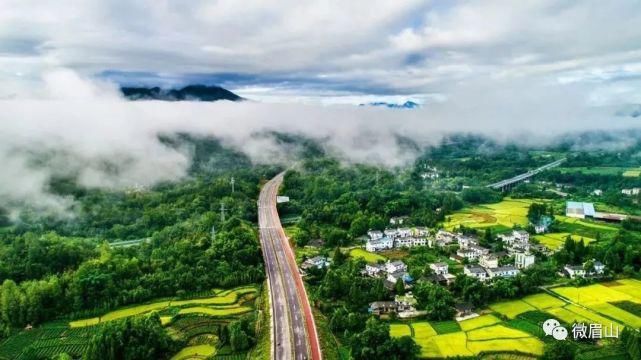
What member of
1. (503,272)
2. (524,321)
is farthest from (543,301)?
(503,272)

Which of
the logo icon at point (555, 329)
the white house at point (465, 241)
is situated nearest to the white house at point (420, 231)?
the white house at point (465, 241)

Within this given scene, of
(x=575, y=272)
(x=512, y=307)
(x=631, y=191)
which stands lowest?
(x=512, y=307)

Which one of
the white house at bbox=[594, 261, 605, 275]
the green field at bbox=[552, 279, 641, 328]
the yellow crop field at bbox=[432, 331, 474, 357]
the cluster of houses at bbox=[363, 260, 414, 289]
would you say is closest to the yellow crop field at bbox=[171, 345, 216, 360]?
the yellow crop field at bbox=[432, 331, 474, 357]

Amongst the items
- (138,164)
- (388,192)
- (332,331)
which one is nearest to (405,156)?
(388,192)

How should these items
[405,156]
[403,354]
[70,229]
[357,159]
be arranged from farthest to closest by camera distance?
[405,156] < [357,159] < [70,229] < [403,354]

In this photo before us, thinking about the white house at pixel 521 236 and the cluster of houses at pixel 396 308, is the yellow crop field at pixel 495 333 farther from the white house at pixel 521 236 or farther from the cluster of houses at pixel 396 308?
the white house at pixel 521 236

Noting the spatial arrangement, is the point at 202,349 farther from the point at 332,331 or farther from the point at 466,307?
the point at 466,307

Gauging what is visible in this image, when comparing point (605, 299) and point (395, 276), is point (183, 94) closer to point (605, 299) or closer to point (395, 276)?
point (395, 276)
